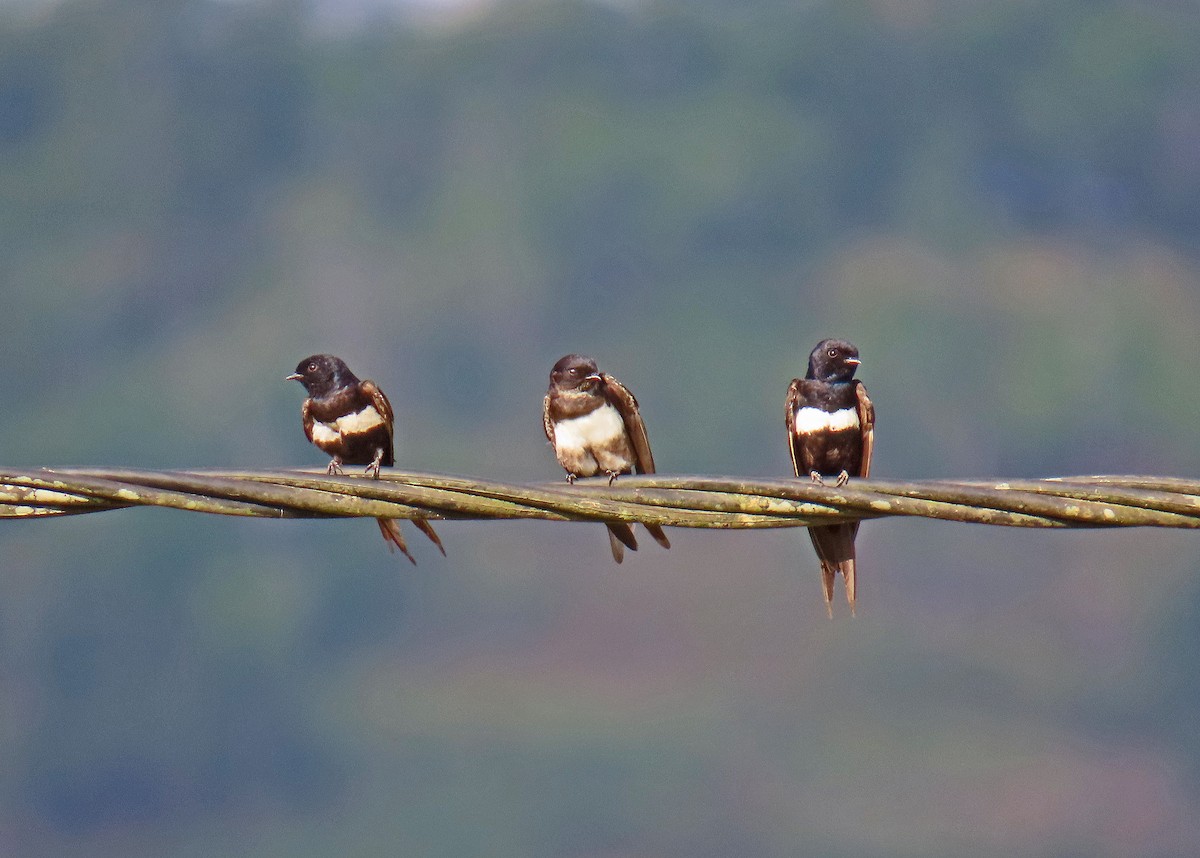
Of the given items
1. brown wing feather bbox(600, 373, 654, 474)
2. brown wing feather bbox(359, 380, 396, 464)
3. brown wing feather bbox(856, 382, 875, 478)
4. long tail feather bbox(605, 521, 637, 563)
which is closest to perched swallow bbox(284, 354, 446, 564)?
brown wing feather bbox(359, 380, 396, 464)

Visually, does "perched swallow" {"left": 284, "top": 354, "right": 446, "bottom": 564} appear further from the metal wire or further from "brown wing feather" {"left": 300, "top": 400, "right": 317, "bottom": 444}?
the metal wire

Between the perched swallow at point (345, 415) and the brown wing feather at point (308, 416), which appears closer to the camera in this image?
the perched swallow at point (345, 415)

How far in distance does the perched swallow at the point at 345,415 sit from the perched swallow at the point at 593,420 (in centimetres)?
103

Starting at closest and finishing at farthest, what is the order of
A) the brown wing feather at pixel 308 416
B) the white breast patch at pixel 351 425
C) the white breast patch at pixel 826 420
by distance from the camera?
the white breast patch at pixel 826 420 < the white breast patch at pixel 351 425 < the brown wing feather at pixel 308 416

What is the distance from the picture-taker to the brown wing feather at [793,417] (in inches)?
303

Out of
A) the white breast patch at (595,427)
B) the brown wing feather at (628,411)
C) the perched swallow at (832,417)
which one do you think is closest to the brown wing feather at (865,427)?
the perched swallow at (832,417)

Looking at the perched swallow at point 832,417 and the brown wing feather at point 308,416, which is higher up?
the brown wing feather at point 308,416

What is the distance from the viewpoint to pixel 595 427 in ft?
25.5

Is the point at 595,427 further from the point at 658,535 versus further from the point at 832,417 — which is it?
the point at 658,535

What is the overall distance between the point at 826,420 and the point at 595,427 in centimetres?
106

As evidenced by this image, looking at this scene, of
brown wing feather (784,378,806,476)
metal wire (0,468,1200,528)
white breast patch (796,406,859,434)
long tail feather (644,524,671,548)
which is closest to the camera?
metal wire (0,468,1200,528)

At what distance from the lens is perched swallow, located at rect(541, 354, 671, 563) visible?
7.76 metres

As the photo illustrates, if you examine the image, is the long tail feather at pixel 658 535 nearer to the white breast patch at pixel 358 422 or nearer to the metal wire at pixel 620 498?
the metal wire at pixel 620 498

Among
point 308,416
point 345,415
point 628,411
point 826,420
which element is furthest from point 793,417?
point 308,416
